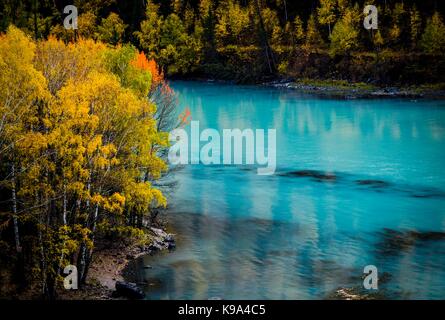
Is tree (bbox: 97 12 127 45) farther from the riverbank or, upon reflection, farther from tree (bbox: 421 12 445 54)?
tree (bbox: 421 12 445 54)

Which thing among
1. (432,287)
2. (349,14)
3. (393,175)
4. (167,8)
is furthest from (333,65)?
(432,287)

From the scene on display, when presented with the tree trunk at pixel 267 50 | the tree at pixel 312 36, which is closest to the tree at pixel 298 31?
the tree at pixel 312 36

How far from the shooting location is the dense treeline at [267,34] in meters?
110

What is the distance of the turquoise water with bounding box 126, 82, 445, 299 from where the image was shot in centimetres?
3023

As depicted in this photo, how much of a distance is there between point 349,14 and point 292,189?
77.2m

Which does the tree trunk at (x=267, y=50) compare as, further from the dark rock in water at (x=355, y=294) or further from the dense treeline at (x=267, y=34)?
the dark rock in water at (x=355, y=294)

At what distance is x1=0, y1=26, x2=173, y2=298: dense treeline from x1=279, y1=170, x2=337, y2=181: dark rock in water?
23.5 meters

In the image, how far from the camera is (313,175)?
174 feet

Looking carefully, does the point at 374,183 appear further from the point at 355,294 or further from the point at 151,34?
the point at 151,34

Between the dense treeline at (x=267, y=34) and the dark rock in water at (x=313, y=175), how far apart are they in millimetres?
58797

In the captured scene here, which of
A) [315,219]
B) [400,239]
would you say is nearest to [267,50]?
[315,219]

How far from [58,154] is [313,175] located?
31.8m

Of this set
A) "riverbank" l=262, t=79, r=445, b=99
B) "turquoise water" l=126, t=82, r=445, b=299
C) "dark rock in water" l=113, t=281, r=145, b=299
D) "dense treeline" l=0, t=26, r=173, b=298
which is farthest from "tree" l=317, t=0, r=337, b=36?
"dark rock in water" l=113, t=281, r=145, b=299
